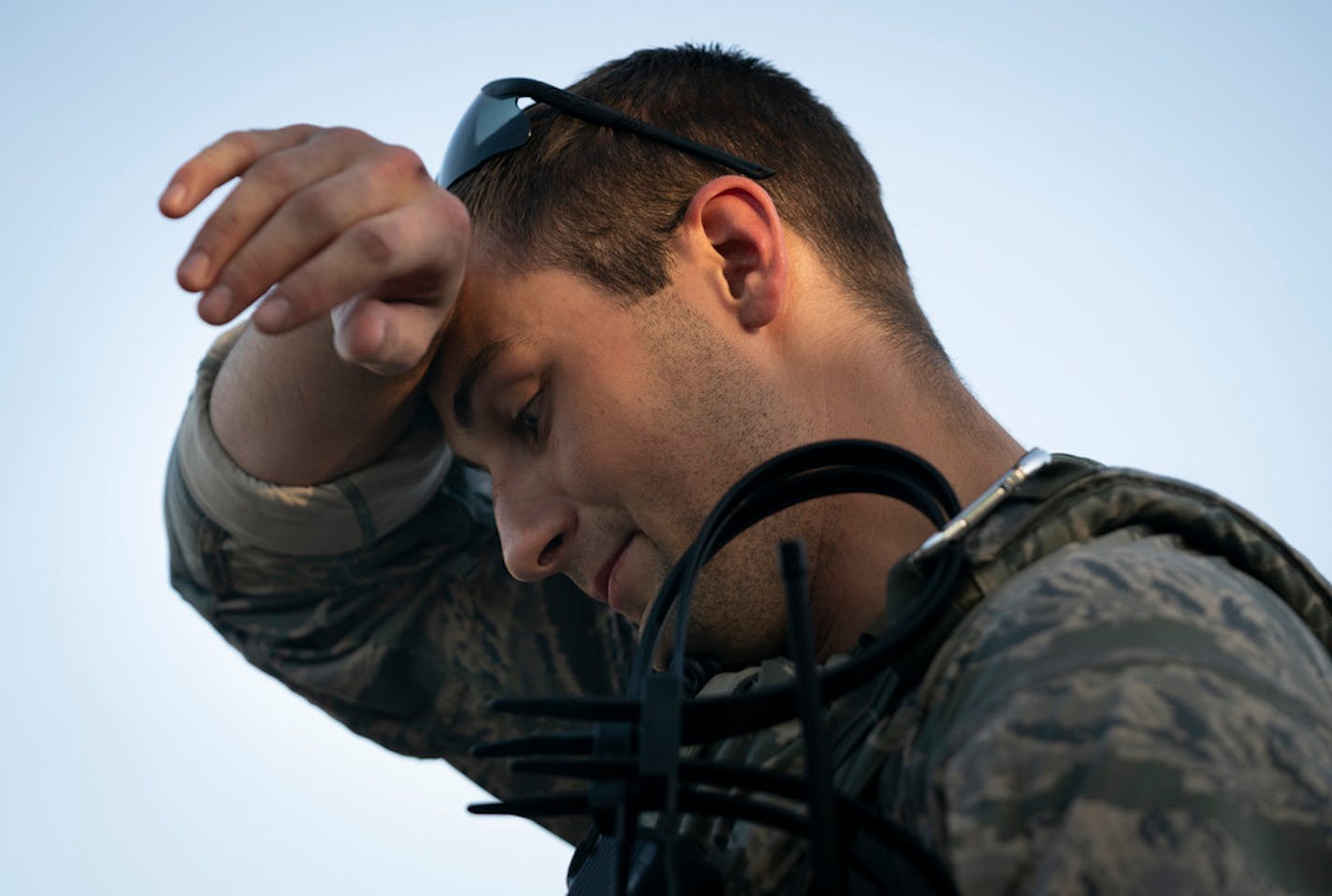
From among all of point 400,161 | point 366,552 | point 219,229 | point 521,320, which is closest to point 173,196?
point 219,229

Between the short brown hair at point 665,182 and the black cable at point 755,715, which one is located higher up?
the short brown hair at point 665,182

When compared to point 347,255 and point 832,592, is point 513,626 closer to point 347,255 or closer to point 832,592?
point 832,592

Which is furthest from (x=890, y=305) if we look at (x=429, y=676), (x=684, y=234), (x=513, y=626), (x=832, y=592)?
(x=429, y=676)

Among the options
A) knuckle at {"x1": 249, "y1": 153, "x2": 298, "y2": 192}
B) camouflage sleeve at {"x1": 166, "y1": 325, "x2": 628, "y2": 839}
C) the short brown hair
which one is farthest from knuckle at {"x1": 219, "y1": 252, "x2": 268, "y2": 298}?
camouflage sleeve at {"x1": 166, "y1": 325, "x2": 628, "y2": 839}

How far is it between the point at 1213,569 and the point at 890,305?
1083 mm

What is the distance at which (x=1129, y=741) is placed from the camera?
0.96 meters

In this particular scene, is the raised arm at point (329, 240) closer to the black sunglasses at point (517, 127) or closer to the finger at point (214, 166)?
the finger at point (214, 166)

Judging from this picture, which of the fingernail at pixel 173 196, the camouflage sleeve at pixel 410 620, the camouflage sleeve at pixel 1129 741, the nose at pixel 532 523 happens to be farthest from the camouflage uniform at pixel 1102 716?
the camouflage sleeve at pixel 410 620

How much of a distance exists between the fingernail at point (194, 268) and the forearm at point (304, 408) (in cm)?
76

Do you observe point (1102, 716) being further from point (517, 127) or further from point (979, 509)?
point (517, 127)

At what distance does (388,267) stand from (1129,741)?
1025 mm

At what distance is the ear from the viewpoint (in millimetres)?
2051

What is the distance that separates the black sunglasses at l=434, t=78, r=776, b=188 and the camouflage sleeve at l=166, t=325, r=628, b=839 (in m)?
0.89

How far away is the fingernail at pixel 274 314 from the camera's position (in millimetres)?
1406
